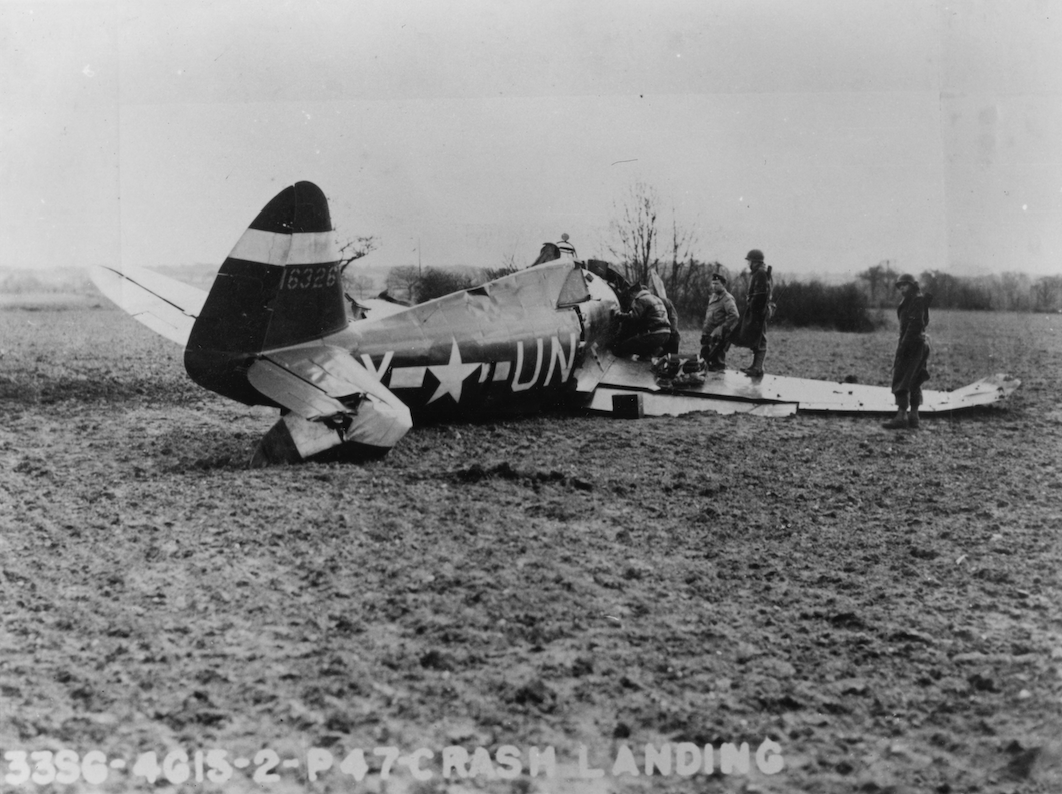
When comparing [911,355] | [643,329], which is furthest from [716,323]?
[911,355]

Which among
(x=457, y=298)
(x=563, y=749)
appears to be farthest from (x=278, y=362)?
(x=563, y=749)

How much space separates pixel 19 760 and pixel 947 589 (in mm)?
4074

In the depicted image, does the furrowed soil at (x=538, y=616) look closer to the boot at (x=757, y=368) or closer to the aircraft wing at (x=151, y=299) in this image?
the aircraft wing at (x=151, y=299)

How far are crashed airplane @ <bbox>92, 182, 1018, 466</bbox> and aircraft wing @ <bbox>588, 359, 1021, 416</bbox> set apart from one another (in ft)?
0.07

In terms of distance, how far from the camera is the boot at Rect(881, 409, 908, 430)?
8.44 metres

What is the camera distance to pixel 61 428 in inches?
300

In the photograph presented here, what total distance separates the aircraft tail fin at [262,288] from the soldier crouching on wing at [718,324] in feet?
20.5

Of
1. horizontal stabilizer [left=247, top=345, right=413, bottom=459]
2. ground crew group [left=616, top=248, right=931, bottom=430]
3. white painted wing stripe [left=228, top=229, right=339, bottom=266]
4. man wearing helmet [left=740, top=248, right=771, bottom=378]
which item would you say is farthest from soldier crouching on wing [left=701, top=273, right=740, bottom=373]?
white painted wing stripe [left=228, top=229, right=339, bottom=266]

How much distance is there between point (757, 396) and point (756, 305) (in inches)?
79.6

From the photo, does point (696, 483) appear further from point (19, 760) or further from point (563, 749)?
point (19, 760)

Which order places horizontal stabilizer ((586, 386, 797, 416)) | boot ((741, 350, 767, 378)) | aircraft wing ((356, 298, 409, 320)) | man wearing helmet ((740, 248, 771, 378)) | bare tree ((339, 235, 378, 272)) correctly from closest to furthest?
aircraft wing ((356, 298, 409, 320))
horizontal stabilizer ((586, 386, 797, 416))
boot ((741, 350, 767, 378))
man wearing helmet ((740, 248, 771, 378))
bare tree ((339, 235, 378, 272))

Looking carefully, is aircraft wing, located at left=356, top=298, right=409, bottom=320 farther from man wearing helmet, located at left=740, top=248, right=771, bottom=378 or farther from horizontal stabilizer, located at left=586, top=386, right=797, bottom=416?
man wearing helmet, located at left=740, top=248, right=771, bottom=378

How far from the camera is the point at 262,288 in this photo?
6.15 meters

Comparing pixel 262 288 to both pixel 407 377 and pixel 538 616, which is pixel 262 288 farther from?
pixel 538 616
